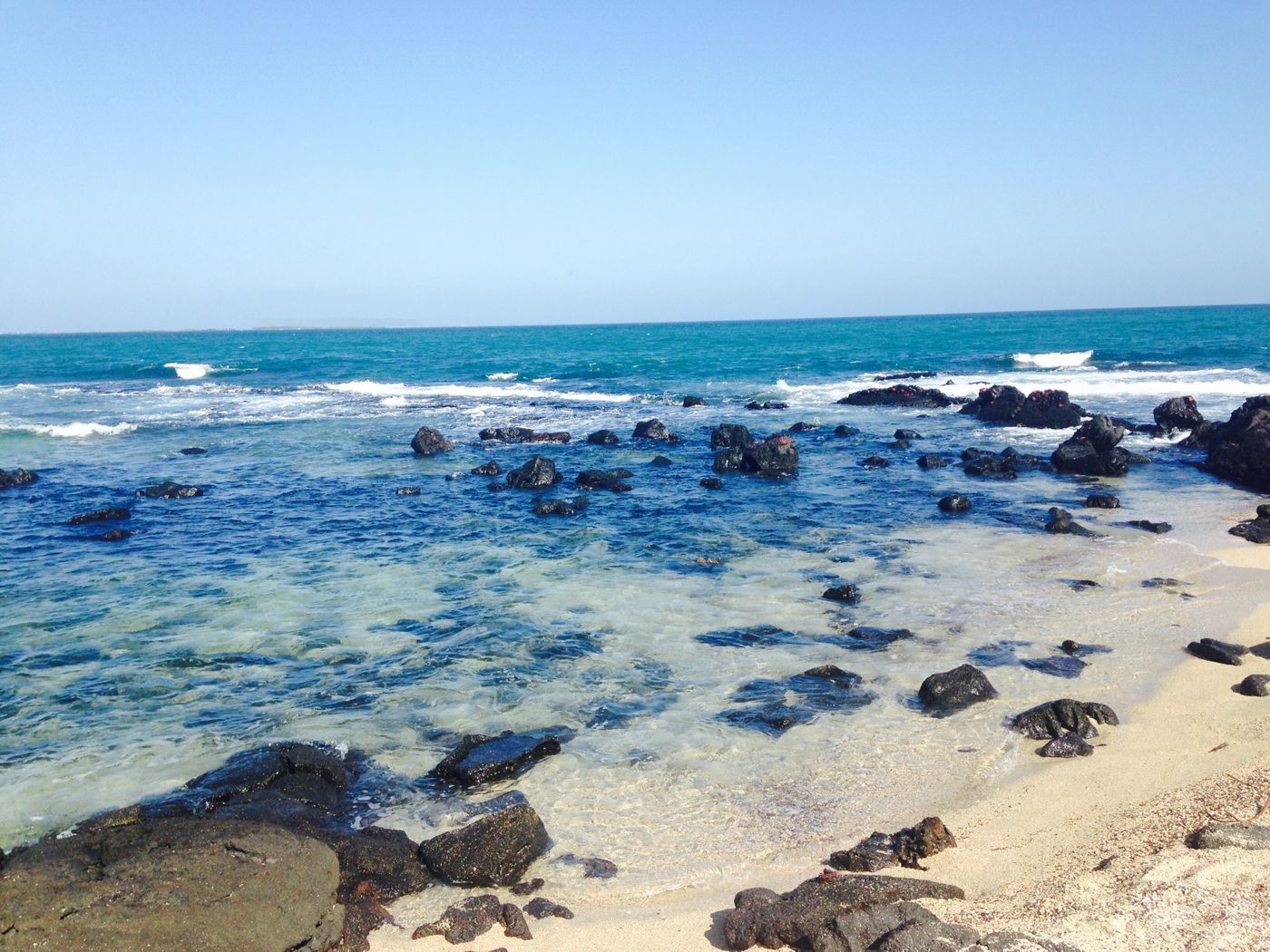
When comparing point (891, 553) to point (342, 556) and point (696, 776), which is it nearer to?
point (696, 776)

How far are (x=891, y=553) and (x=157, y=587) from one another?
13699mm

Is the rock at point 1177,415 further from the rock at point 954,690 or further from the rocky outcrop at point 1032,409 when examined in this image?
the rock at point 954,690

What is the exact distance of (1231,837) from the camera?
683 cm

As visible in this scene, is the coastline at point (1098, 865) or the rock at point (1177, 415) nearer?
the coastline at point (1098, 865)

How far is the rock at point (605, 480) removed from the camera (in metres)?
23.7

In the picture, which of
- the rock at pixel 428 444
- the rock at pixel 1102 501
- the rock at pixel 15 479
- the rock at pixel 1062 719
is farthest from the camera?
the rock at pixel 428 444

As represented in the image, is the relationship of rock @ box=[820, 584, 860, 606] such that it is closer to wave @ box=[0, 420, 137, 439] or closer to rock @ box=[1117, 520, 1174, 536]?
rock @ box=[1117, 520, 1174, 536]

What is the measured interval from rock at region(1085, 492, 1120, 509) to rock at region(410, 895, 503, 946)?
18244mm

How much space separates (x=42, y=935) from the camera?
5.44 metres

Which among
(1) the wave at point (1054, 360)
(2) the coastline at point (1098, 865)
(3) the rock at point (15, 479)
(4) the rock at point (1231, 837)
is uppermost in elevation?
(1) the wave at point (1054, 360)

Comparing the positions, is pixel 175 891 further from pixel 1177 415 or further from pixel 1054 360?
pixel 1054 360

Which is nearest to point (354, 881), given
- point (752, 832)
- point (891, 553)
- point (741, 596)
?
point (752, 832)

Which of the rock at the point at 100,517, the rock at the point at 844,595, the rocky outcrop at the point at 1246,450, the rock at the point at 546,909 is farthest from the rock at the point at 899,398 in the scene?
the rock at the point at 546,909

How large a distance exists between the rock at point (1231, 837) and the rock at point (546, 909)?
5049mm
